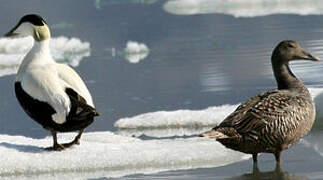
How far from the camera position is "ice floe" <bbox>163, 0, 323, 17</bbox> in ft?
71.6

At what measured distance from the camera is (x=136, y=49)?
663 inches

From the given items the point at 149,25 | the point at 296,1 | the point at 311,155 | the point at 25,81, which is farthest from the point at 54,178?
the point at 296,1

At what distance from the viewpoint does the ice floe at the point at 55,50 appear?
52.5 feet

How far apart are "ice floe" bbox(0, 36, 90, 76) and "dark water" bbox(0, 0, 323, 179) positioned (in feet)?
0.99

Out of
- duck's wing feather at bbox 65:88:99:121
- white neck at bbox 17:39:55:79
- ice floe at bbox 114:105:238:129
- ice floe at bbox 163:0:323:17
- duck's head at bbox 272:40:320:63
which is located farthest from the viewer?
ice floe at bbox 163:0:323:17

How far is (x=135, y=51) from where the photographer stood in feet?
55.1

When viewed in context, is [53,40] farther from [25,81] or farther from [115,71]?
[25,81]

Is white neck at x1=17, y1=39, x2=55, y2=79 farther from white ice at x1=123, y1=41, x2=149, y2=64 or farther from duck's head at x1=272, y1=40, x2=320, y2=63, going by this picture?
white ice at x1=123, y1=41, x2=149, y2=64

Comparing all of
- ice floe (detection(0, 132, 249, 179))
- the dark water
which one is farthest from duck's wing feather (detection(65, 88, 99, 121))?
the dark water

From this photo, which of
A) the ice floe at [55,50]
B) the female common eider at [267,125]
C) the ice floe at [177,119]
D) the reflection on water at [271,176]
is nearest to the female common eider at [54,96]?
the female common eider at [267,125]

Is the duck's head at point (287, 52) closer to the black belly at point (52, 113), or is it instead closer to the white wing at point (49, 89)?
the black belly at point (52, 113)

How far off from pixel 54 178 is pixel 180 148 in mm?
1119

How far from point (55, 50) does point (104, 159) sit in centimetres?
948

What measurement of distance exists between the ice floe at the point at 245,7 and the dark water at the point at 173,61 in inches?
23.3
